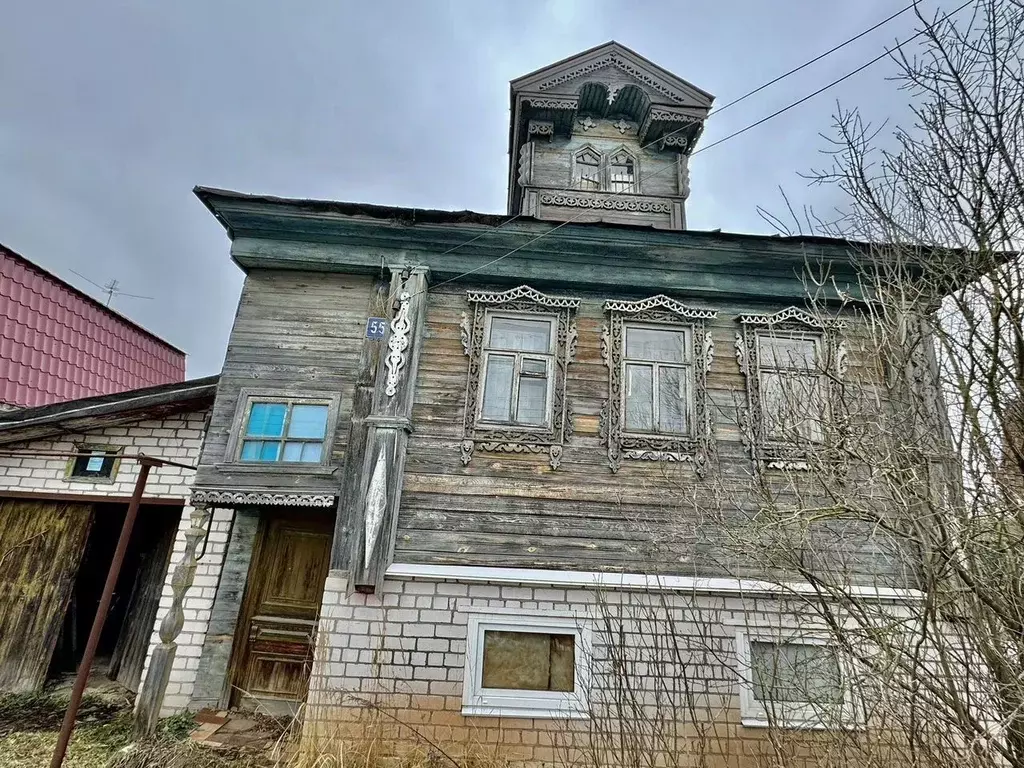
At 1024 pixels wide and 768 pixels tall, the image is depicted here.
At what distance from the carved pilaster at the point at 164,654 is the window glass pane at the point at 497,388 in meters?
3.24

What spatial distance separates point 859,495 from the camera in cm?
379

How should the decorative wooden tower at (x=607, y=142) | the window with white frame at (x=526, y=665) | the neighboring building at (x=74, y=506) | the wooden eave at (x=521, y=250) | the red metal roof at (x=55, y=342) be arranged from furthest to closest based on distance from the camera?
1. the red metal roof at (x=55, y=342)
2. the decorative wooden tower at (x=607, y=142)
3. the neighboring building at (x=74, y=506)
4. the wooden eave at (x=521, y=250)
5. the window with white frame at (x=526, y=665)

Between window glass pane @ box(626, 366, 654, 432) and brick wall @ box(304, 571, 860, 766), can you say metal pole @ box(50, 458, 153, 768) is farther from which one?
window glass pane @ box(626, 366, 654, 432)

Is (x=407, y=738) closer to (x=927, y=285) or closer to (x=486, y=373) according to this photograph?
(x=486, y=373)

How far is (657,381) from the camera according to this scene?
6180 mm

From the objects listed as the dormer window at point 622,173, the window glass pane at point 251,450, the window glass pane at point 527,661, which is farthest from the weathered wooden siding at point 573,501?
the dormer window at point 622,173

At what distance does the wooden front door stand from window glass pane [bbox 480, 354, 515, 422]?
252 cm

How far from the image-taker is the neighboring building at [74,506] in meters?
6.61

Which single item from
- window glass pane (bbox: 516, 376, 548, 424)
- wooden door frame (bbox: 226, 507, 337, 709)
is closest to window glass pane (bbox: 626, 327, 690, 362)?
window glass pane (bbox: 516, 376, 548, 424)

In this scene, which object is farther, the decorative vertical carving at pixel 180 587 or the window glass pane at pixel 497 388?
the window glass pane at pixel 497 388

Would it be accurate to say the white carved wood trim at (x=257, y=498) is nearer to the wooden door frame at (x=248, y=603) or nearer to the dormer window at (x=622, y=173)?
the wooden door frame at (x=248, y=603)

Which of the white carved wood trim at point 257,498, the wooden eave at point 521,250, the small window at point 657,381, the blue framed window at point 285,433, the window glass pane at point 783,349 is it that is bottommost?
the white carved wood trim at point 257,498

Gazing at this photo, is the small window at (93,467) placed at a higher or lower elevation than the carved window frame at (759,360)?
lower

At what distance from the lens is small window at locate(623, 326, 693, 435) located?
604 cm
